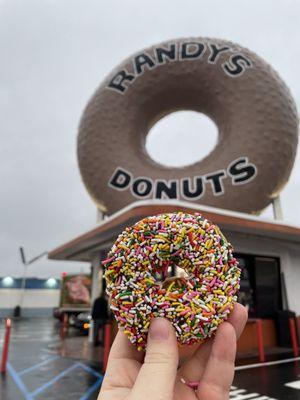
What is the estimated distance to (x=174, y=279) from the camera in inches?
64.2

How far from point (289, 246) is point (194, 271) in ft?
27.6

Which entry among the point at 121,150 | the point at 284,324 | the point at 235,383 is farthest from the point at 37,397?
the point at 284,324

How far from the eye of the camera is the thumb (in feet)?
3.92

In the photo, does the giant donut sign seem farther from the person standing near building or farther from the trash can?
the trash can

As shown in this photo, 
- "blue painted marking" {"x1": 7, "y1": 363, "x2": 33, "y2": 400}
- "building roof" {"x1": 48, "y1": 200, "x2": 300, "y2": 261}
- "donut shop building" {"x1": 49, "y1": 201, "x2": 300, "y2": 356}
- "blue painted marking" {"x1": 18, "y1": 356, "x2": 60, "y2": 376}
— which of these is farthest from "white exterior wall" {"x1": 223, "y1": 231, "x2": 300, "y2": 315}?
"blue painted marking" {"x1": 7, "y1": 363, "x2": 33, "y2": 400}

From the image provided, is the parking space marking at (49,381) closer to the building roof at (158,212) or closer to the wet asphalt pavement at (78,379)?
Answer: the wet asphalt pavement at (78,379)

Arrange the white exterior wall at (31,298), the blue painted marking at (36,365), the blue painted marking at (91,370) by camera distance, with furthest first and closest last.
A: the white exterior wall at (31,298) < the blue painted marking at (36,365) < the blue painted marking at (91,370)

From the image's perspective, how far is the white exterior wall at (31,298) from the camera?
2934cm

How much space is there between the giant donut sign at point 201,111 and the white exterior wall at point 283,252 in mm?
834

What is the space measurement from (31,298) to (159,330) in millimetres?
31771

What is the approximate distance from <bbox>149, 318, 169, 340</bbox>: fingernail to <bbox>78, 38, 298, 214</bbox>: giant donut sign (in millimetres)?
6302

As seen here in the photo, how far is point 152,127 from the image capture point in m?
9.39

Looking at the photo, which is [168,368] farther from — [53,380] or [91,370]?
[91,370]

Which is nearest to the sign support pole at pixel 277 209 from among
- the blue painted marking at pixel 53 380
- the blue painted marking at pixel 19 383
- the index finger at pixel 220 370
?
the blue painted marking at pixel 53 380
